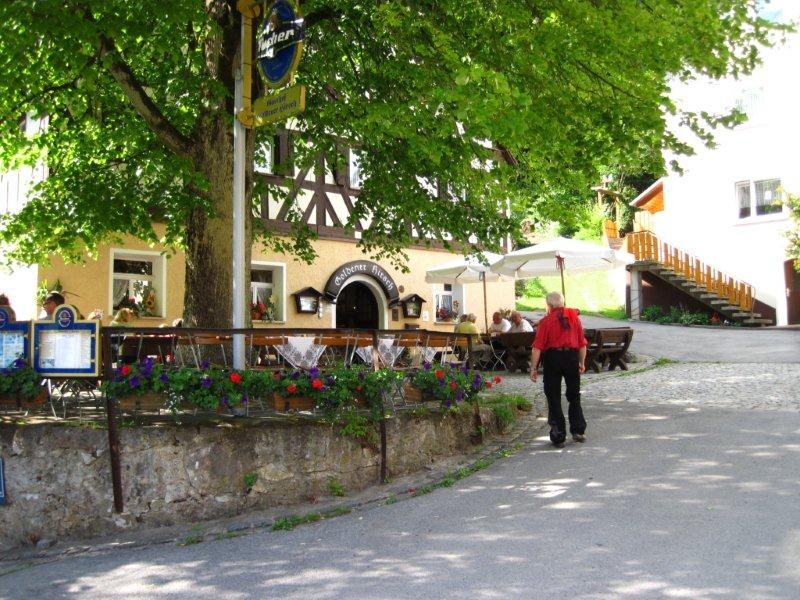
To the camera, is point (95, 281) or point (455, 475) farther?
point (95, 281)

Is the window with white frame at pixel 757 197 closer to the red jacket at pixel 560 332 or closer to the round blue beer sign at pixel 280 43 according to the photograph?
the red jacket at pixel 560 332

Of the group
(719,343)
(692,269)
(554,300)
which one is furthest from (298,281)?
(692,269)

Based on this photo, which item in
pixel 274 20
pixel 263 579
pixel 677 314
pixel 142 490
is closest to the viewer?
pixel 263 579

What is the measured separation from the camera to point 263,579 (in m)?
4.71

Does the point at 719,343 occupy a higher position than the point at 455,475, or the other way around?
the point at 719,343

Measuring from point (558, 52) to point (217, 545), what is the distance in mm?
5717

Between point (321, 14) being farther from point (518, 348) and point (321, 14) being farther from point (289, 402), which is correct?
point (518, 348)

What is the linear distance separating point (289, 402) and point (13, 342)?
2.38 metres

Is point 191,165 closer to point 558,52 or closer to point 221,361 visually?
point 221,361

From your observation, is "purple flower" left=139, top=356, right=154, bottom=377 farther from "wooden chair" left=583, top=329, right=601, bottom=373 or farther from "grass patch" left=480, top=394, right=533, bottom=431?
"wooden chair" left=583, top=329, right=601, bottom=373

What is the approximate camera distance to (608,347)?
49.5 feet

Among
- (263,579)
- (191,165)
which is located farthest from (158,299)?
(263,579)

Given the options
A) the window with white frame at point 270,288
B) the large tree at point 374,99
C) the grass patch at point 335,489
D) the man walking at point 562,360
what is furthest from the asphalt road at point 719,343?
the grass patch at point 335,489

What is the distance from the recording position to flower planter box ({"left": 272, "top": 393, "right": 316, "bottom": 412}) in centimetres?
664
